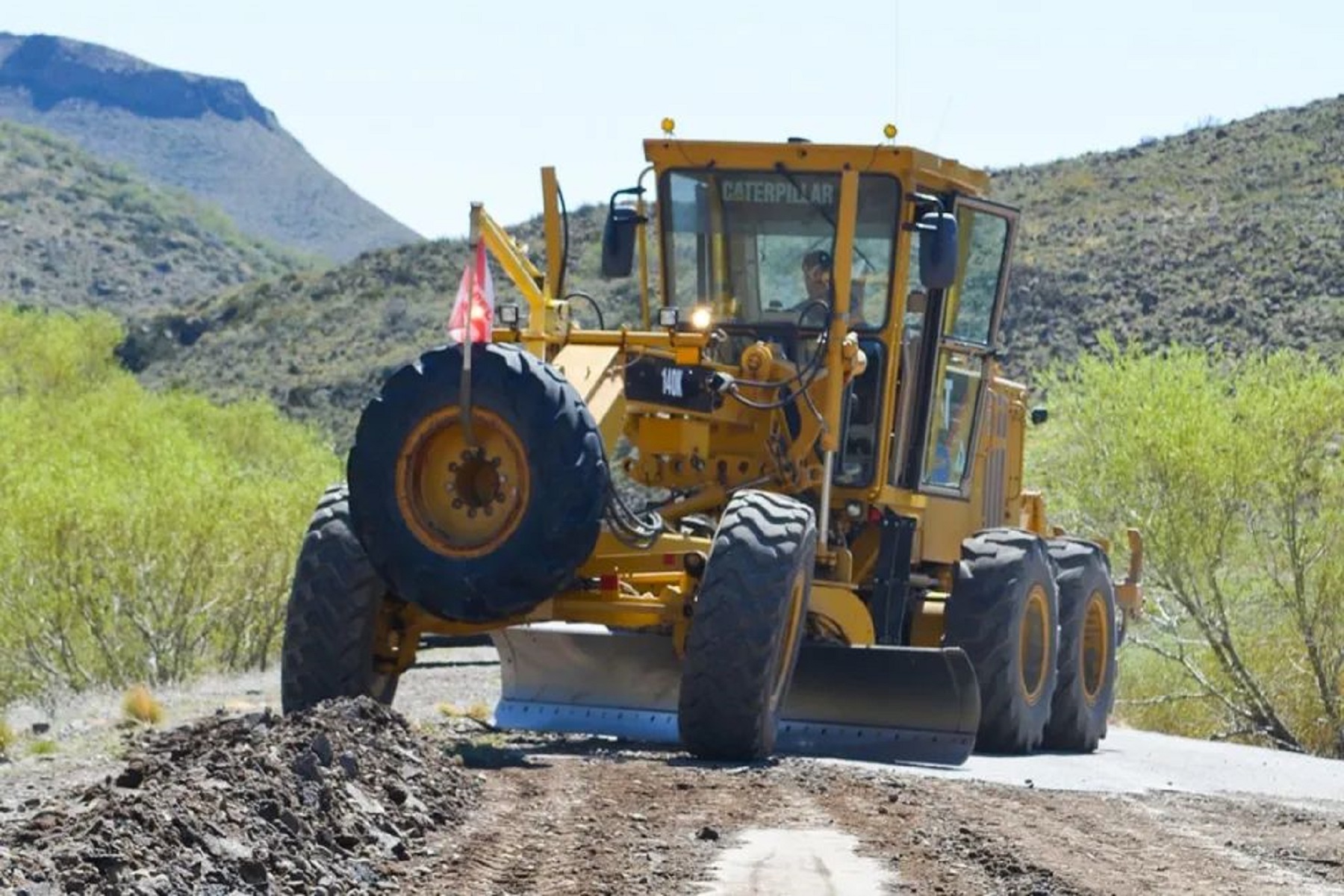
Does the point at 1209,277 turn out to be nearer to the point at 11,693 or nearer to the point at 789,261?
the point at 11,693

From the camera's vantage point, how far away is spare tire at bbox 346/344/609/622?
12.0 meters

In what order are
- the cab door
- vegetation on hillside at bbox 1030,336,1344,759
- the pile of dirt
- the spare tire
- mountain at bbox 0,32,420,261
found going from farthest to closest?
mountain at bbox 0,32,420,261
vegetation on hillside at bbox 1030,336,1344,759
the cab door
the spare tire
the pile of dirt

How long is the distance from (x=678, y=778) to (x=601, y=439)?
176 cm

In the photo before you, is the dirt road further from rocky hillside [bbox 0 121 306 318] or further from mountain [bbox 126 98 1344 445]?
rocky hillside [bbox 0 121 306 318]

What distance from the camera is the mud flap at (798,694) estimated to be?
13.6 metres

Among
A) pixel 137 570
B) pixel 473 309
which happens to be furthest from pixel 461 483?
pixel 137 570

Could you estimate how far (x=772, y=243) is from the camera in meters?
15.1

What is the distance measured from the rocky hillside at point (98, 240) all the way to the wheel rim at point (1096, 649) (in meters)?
75.0

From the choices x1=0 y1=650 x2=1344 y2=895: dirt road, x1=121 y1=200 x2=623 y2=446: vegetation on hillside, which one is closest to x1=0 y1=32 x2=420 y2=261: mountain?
x1=121 y1=200 x2=623 y2=446: vegetation on hillside

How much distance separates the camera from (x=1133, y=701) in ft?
91.2

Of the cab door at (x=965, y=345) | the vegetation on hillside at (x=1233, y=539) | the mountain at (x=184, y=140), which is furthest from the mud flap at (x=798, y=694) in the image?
the mountain at (x=184, y=140)

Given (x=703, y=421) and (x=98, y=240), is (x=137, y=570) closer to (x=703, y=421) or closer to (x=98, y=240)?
(x=703, y=421)

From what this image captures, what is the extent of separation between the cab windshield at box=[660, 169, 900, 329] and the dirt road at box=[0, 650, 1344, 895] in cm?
300

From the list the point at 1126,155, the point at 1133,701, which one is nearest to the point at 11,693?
the point at 1133,701
